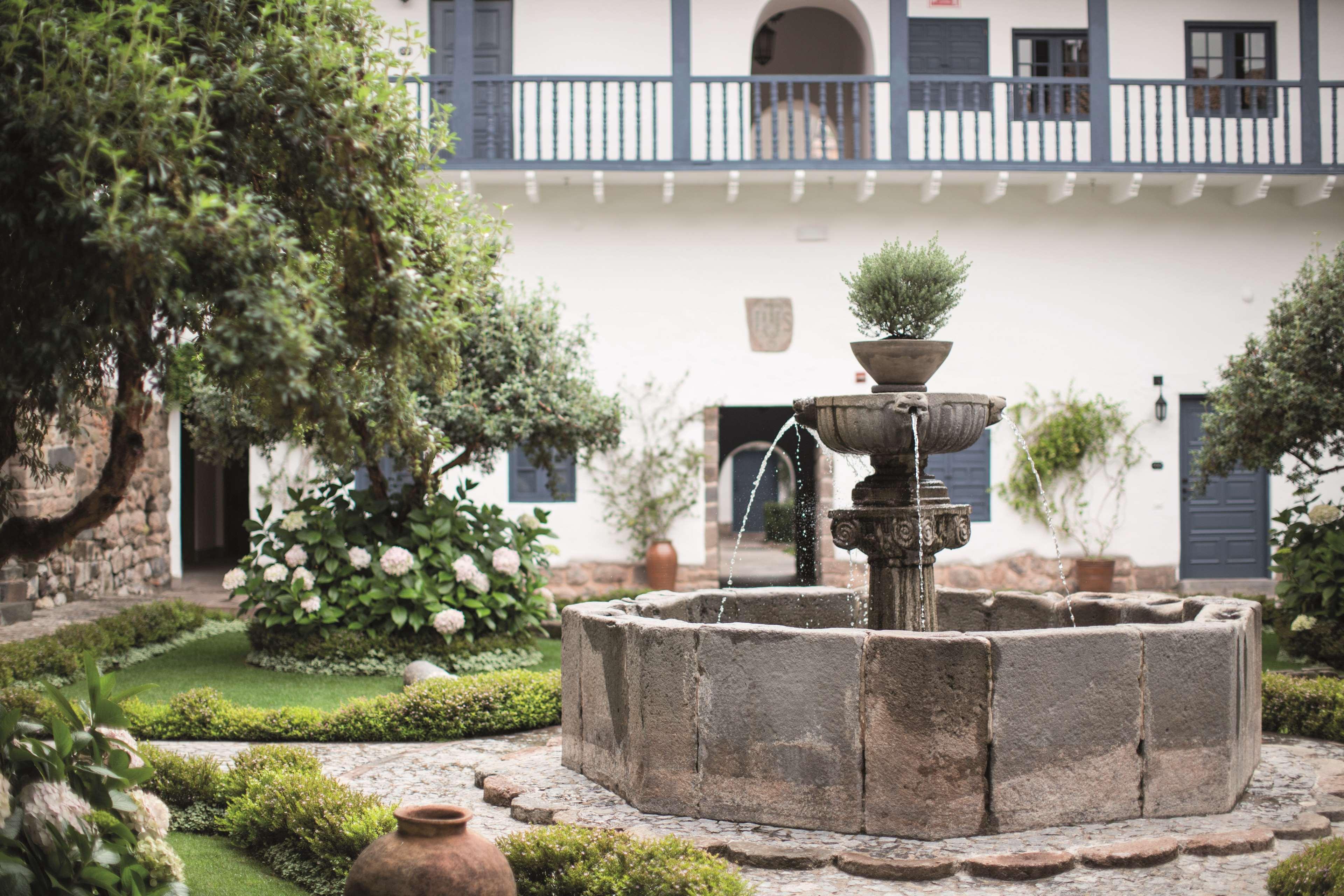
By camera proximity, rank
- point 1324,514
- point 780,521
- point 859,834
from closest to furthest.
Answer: point 859,834
point 1324,514
point 780,521

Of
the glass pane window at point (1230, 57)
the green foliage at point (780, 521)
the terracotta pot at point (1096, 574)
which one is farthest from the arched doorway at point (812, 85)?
the green foliage at point (780, 521)

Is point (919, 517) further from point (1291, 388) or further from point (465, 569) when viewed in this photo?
point (1291, 388)

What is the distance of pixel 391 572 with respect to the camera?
8766mm

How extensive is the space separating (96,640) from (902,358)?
658 cm

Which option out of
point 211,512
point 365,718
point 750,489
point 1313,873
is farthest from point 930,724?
point 750,489

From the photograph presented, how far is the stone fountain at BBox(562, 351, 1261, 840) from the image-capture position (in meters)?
4.75

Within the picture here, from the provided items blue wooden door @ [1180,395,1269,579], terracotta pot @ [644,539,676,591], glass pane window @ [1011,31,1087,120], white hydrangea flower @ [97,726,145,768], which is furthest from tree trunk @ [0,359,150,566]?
blue wooden door @ [1180,395,1269,579]

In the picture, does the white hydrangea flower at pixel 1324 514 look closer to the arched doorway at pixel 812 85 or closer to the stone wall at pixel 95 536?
the arched doorway at pixel 812 85

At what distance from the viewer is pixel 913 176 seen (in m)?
13.1

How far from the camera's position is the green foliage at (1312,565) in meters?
8.81

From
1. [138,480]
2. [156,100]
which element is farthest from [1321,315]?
[138,480]

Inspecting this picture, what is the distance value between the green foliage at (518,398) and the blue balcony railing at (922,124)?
361 centimetres

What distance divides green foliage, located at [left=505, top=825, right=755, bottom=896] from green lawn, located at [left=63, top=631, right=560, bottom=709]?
3806 mm

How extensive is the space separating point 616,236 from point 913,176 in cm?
338
